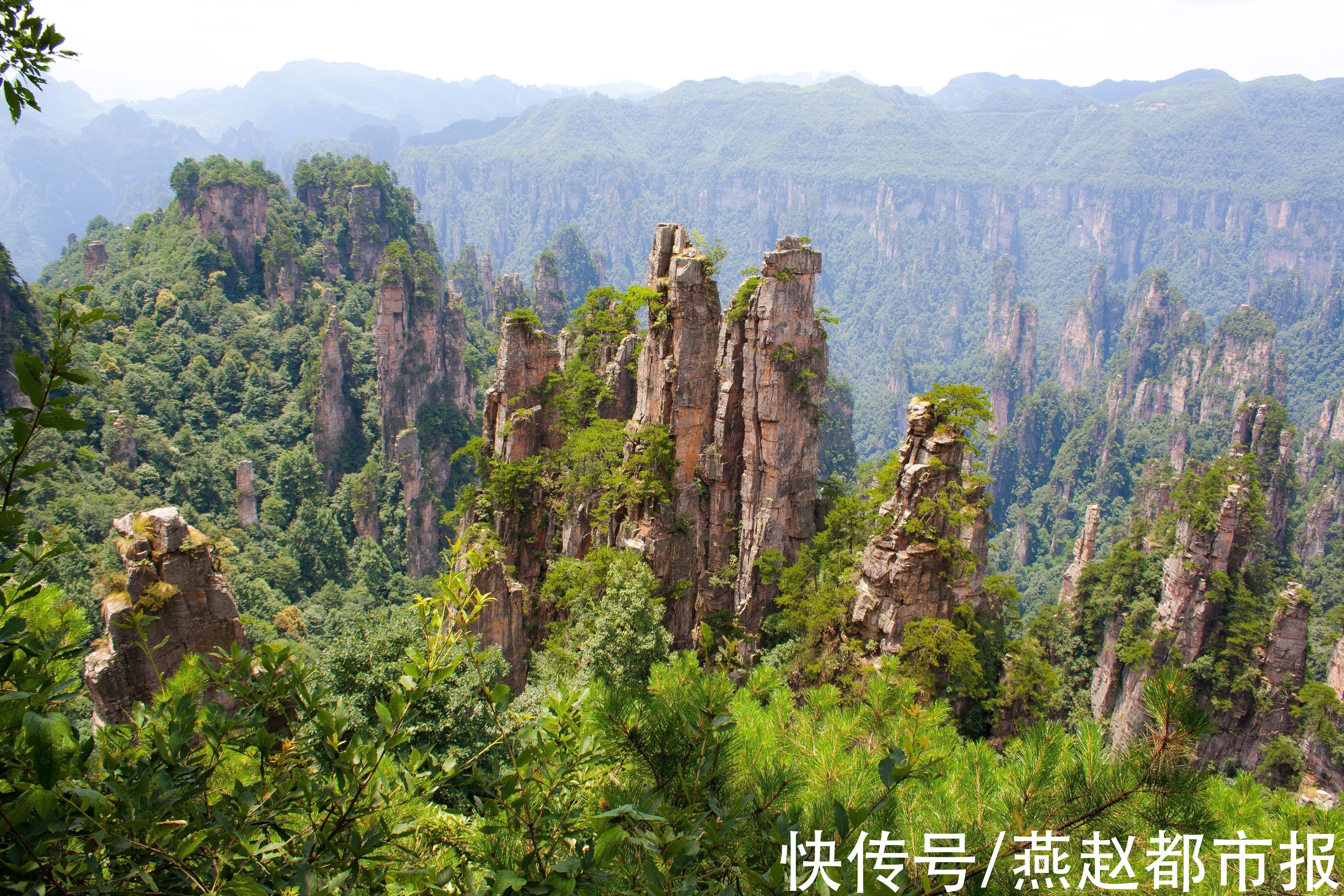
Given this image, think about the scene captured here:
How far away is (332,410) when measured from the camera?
47906 millimetres

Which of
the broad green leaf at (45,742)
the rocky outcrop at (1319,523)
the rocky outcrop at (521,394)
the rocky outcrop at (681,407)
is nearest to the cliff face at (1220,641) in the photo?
the rocky outcrop at (681,407)

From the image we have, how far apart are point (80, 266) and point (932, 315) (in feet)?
457

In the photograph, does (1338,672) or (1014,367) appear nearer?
(1338,672)

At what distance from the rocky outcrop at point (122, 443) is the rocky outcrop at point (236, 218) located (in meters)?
20.3

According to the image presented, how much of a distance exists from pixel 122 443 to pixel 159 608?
34.2 metres

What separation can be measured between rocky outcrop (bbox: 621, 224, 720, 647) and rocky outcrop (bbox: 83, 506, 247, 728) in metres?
10.0

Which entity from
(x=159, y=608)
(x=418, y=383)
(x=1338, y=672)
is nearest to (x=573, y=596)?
(x=159, y=608)

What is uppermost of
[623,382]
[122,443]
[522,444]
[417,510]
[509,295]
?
[509,295]

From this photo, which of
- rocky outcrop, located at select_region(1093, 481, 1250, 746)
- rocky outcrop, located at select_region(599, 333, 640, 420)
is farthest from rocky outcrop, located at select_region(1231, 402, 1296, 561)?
rocky outcrop, located at select_region(599, 333, 640, 420)

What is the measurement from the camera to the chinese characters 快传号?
3.22m

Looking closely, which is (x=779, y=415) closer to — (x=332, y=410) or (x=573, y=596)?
(x=573, y=596)

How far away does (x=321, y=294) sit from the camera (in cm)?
5522

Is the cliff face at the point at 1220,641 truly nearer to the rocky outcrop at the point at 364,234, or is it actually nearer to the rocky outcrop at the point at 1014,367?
the rocky outcrop at the point at 364,234

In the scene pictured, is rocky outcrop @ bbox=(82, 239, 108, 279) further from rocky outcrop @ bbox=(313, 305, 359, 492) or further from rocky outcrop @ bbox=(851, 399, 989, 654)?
rocky outcrop @ bbox=(851, 399, 989, 654)
